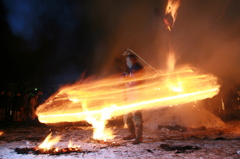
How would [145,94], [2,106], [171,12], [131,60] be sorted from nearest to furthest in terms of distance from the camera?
1. [131,60]
2. [145,94]
3. [2,106]
4. [171,12]

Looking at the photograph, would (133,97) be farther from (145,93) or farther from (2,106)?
(2,106)

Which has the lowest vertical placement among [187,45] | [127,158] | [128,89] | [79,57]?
[127,158]

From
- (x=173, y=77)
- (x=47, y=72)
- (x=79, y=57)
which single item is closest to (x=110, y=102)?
(x=173, y=77)

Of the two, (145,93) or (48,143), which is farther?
(145,93)

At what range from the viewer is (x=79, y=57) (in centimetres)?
3184

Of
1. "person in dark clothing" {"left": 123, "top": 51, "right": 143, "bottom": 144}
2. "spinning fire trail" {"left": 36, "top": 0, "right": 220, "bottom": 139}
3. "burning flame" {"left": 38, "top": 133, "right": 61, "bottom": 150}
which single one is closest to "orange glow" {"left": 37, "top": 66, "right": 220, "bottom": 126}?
"spinning fire trail" {"left": 36, "top": 0, "right": 220, "bottom": 139}

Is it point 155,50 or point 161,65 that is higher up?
point 155,50

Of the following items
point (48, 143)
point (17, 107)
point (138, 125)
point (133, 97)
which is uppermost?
point (17, 107)

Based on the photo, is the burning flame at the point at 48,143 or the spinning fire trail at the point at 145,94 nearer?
the burning flame at the point at 48,143

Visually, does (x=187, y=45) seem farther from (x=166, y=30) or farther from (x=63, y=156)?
(x=63, y=156)

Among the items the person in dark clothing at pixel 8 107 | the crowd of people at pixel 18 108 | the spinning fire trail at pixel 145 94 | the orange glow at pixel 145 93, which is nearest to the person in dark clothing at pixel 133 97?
the orange glow at pixel 145 93

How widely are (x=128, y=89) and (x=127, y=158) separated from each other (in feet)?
7.58

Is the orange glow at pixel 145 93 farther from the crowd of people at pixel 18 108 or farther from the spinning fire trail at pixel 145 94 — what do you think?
the crowd of people at pixel 18 108

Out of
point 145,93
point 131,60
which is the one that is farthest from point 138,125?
point 145,93
